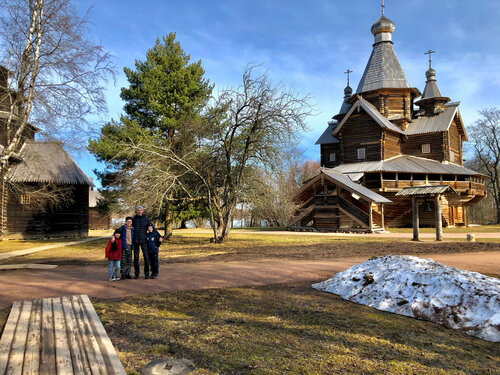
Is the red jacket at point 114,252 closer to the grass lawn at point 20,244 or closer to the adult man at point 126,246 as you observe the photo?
the adult man at point 126,246

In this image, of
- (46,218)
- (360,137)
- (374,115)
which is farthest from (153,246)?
(360,137)

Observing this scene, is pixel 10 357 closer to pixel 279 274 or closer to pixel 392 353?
pixel 392 353

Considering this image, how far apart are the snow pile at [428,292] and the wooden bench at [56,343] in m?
4.39

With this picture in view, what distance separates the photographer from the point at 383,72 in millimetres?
38250

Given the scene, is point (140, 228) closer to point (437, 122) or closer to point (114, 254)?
point (114, 254)

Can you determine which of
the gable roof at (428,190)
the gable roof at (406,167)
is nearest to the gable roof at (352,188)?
the gable roof at (406,167)

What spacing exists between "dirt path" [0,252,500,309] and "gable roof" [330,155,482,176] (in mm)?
22332

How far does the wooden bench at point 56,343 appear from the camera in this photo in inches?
133

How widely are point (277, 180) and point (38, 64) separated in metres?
11.1

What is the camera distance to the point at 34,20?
13094 millimetres

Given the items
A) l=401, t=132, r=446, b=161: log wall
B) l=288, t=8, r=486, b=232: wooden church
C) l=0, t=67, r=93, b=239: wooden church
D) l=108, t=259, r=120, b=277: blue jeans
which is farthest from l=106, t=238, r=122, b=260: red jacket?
l=401, t=132, r=446, b=161: log wall

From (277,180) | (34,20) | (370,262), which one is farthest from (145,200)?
(370,262)

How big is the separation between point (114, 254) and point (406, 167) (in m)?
31.0

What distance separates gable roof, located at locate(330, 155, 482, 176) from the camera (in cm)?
3259
